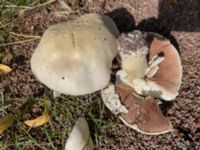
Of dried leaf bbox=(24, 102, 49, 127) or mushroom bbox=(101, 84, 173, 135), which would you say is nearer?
mushroom bbox=(101, 84, 173, 135)

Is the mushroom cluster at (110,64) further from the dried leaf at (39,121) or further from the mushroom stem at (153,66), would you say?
the dried leaf at (39,121)

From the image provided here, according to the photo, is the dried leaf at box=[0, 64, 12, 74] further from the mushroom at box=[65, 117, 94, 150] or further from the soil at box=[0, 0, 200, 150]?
the mushroom at box=[65, 117, 94, 150]

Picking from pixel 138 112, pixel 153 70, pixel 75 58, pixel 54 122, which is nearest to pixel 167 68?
pixel 153 70

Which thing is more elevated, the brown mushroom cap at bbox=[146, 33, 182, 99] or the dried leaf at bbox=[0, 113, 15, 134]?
the brown mushroom cap at bbox=[146, 33, 182, 99]

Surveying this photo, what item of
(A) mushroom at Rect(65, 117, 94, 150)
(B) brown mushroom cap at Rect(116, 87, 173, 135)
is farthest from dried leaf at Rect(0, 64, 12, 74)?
Answer: (B) brown mushroom cap at Rect(116, 87, 173, 135)

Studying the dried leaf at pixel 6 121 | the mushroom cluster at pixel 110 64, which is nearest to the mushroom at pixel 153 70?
the mushroom cluster at pixel 110 64

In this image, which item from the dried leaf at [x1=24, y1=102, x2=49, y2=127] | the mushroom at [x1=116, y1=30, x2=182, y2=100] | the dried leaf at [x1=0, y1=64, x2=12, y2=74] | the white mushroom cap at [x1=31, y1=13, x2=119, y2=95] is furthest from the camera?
the dried leaf at [x1=0, y1=64, x2=12, y2=74]

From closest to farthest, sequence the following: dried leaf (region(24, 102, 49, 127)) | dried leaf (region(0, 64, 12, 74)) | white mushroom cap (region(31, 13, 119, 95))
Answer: white mushroom cap (region(31, 13, 119, 95)) < dried leaf (region(24, 102, 49, 127)) < dried leaf (region(0, 64, 12, 74))
